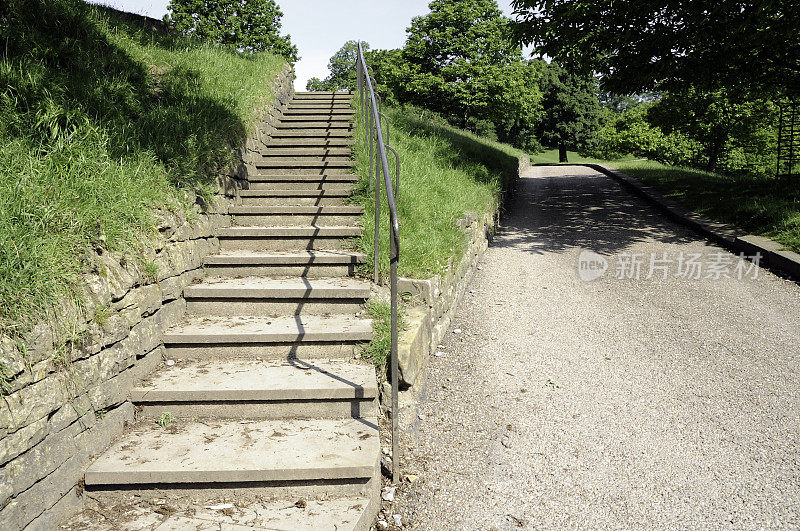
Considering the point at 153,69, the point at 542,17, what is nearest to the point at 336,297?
the point at 153,69

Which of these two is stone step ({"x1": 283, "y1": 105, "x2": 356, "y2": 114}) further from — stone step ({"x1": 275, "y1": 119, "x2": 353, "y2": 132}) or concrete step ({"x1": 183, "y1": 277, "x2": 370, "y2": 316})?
concrete step ({"x1": 183, "y1": 277, "x2": 370, "y2": 316})

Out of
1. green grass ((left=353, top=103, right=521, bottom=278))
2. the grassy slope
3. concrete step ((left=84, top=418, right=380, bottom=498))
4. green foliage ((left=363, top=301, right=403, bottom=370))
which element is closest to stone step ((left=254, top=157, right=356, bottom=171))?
green grass ((left=353, top=103, right=521, bottom=278))

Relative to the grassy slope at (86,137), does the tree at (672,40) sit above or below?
above

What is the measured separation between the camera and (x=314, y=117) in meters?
9.30

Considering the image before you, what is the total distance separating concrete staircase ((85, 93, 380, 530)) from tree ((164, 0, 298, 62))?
835 inches

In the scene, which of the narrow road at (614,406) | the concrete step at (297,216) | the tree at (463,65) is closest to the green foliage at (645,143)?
the tree at (463,65)

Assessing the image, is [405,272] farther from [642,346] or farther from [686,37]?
[686,37]

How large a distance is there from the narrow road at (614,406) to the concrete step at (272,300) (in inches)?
41.2

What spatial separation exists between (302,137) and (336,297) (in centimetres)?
491

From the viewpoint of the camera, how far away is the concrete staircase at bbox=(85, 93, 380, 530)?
2717 millimetres

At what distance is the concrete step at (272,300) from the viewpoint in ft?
13.7

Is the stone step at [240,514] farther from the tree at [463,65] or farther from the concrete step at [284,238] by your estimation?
the tree at [463,65]

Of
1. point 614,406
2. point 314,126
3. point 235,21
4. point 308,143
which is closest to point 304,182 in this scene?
point 308,143

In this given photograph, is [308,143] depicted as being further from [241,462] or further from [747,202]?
[747,202]
